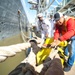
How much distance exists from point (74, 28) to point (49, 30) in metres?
2.95

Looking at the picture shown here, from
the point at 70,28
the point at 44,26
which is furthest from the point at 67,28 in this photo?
the point at 44,26

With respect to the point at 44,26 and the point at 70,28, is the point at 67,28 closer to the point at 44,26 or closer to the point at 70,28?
the point at 70,28

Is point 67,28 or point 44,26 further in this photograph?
point 44,26

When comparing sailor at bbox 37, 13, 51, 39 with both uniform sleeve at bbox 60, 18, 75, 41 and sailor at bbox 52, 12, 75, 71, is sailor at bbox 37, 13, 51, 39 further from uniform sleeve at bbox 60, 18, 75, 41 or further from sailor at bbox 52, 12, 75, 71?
uniform sleeve at bbox 60, 18, 75, 41

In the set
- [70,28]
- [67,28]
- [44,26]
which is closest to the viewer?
[70,28]

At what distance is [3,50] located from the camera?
58.3 inches

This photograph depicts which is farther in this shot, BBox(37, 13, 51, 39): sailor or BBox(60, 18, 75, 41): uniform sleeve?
BBox(37, 13, 51, 39): sailor

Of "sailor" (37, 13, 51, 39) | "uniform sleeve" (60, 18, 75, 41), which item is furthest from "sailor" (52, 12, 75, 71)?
"sailor" (37, 13, 51, 39)

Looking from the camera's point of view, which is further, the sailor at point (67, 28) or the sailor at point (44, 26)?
the sailor at point (44, 26)

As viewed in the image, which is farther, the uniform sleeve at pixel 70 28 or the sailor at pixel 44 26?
the sailor at pixel 44 26

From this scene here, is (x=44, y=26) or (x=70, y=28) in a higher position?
(x=70, y=28)

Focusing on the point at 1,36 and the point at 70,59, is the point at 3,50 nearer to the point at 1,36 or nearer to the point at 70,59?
the point at 70,59

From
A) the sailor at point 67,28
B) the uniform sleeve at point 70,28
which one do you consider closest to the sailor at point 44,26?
the sailor at point 67,28

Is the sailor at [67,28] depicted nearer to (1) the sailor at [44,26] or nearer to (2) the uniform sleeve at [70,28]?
(2) the uniform sleeve at [70,28]
